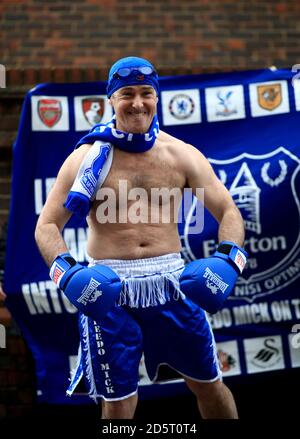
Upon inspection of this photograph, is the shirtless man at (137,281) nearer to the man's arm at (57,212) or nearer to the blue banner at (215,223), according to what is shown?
the man's arm at (57,212)

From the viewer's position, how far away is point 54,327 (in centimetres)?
395

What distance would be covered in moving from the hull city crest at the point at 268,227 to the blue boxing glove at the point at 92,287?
4.35ft

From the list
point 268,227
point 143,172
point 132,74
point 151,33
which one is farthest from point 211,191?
point 151,33

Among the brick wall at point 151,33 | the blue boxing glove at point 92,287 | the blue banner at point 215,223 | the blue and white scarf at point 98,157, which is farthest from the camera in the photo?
the brick wall at point 151,33

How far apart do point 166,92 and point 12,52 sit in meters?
2.19

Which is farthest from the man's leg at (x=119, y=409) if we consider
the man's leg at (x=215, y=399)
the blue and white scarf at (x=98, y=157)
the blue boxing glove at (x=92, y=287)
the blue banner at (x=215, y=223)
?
the blue banner at (x=215, y=223)

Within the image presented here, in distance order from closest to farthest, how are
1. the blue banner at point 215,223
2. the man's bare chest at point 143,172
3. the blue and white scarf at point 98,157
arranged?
1. the blue and white scarf at point 98,157
2. the man's bare chest at point 143,172
3. the blue banner at point 215,223

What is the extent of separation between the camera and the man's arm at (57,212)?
9.49 feet

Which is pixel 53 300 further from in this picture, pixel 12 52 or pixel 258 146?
pixel 12 52

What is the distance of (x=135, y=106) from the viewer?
2916 millimetres

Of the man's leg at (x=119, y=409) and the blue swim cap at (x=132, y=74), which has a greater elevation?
the blue swim cap at (x=132, y=74)

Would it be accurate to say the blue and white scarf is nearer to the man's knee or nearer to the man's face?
the man's face

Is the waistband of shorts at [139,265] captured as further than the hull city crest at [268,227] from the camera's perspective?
No

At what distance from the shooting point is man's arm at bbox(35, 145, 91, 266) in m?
2.89
